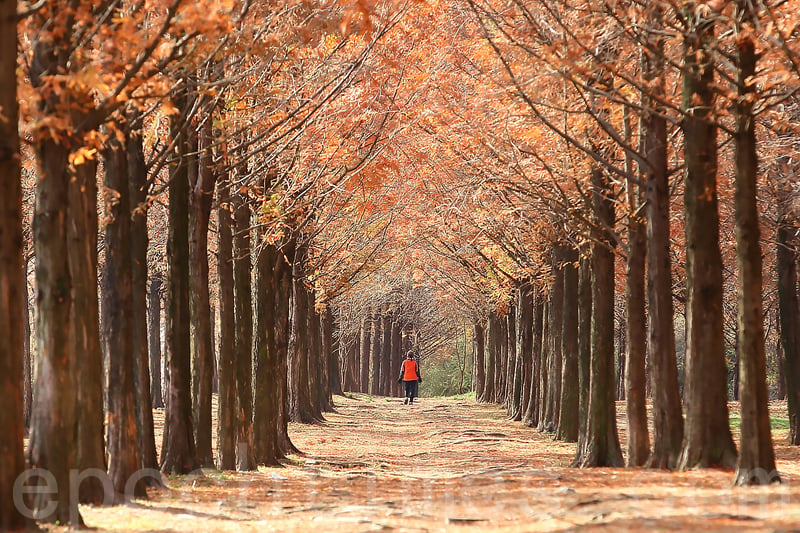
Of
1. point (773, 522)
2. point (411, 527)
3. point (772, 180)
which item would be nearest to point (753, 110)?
point (773, 522)

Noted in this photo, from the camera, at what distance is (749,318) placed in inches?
Answer: 416

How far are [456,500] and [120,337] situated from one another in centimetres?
413

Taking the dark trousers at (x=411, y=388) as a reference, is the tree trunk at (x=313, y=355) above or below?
above

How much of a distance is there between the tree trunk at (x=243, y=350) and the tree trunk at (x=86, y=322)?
610 centimetres

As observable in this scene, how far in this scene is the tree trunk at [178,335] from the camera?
45.4ft

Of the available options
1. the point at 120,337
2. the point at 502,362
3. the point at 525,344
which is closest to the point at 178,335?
the point at 120,337

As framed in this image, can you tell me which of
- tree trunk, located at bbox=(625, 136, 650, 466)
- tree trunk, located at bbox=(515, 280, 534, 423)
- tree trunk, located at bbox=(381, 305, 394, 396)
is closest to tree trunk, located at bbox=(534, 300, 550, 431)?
tree trunk, located at bbox=(515, 280, 534, 423)

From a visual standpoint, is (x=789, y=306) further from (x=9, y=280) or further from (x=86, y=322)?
(x=9, y=280)

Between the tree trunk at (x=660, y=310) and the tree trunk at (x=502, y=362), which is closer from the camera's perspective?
the tree trunk at (x=660, y=310)

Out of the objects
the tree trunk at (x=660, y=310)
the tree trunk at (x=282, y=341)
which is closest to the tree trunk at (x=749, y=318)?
the tree trunk at (x=660, y=310)

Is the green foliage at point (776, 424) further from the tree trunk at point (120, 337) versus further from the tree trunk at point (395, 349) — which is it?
the tree trunk at point (395, 349)

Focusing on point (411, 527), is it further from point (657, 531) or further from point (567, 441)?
point (567, 441)

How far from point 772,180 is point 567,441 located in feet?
23.6

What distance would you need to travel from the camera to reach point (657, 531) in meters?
7.48
